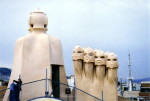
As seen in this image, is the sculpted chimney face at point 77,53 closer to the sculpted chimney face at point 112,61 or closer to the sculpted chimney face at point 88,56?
the sculpted chimney face at point 88,56

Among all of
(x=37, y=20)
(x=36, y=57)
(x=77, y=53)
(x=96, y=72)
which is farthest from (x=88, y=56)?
(x=37, y=20)

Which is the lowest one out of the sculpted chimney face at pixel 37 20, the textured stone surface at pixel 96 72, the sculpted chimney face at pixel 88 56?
the textured stone surface at pixel 96 72

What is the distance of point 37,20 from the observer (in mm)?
14562

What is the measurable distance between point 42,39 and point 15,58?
4.81 feet

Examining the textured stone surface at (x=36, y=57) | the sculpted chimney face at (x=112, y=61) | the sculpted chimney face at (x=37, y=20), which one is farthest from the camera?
the sculpted chimney face at (x=37, y=20)

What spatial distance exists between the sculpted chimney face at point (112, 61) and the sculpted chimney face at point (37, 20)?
3.27m

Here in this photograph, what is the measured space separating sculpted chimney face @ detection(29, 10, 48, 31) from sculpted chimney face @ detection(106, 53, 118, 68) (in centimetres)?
327

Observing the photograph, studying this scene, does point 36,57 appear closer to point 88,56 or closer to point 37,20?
point 37,20

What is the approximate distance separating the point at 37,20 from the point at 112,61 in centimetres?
380

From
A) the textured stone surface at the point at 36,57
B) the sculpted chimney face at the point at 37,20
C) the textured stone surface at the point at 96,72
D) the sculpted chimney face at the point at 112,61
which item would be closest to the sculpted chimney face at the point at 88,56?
the textured stone surface at the point at 96,72

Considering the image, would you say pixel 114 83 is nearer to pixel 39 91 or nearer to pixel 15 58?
pixel 39 91

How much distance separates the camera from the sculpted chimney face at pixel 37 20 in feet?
47.8

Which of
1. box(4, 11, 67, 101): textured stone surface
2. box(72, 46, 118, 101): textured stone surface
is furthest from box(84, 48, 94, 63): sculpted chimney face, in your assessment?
box(4, 11, 67, 101): textured stone surface

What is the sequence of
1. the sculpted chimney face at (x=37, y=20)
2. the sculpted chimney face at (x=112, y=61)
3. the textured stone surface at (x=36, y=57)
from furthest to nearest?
1. the sculpted chimney face at (x=37, y=20)
2. the sculpted chimney face at (x=112, y=61)
3. the textured stone surface at (x=36, y=57)
